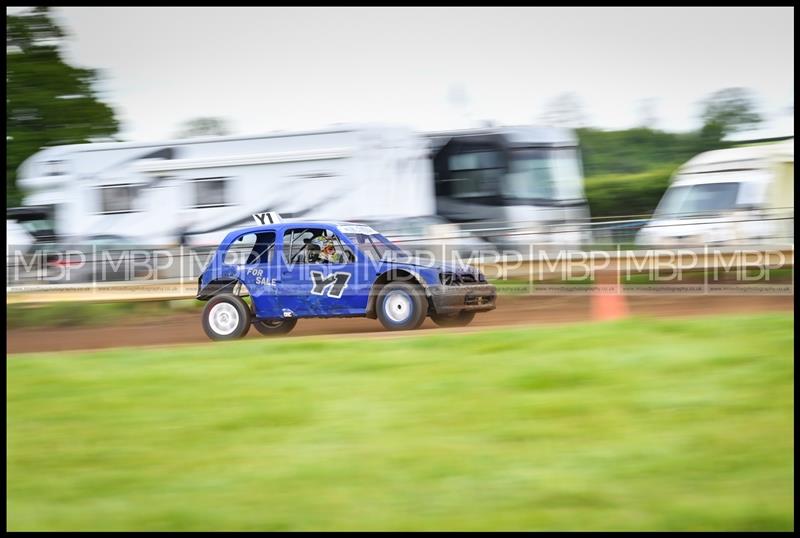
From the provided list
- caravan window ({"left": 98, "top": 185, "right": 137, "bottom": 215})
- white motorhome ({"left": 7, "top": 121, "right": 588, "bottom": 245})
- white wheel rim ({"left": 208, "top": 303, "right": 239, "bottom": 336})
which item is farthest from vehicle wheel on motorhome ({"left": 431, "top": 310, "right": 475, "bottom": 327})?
caravan window ({"left": 98, "top": 185, "right": 137, "bottom": 215})

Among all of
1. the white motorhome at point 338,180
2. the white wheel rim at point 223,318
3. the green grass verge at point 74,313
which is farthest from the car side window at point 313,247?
the white motorhome at point 338,180

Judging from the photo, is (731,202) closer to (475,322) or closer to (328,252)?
(475,322)

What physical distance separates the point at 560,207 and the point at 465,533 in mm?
13654

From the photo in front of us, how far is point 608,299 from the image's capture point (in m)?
14.6

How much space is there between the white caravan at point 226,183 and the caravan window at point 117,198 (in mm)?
20

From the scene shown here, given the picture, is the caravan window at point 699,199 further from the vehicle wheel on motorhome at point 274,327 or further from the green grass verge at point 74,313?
the green grass verge at point 74,313

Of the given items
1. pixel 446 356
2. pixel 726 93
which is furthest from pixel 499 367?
pixel 726 93

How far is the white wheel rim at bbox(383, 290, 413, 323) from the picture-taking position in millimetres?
12109

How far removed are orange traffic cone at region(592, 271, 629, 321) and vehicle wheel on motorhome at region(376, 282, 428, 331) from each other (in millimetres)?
2817

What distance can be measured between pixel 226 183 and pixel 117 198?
235 centimetres

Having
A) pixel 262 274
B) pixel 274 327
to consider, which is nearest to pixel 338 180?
pixel 274 327

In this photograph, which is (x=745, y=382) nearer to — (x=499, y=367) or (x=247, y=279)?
(x=499, y=367)

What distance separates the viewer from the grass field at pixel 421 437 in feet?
18.9

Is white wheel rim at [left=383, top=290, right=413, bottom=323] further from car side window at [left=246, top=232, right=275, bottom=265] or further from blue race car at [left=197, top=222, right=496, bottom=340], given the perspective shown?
car side window at [left=246, top=232, right=275, bottom=265]
